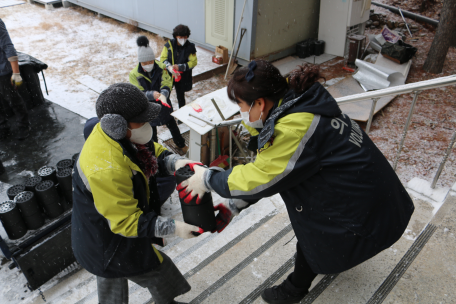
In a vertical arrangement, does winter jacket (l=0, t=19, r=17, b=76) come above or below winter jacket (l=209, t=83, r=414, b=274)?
below

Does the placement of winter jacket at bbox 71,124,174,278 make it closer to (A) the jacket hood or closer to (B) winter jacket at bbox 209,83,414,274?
(B) winter jacket at bbox 209,83,414,274

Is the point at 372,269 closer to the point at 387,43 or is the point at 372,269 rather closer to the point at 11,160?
the point at 11,160

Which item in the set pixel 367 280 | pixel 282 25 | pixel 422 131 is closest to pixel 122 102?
pixel 367 280

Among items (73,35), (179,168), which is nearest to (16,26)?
(73,35)

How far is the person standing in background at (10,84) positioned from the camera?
16.1 ft

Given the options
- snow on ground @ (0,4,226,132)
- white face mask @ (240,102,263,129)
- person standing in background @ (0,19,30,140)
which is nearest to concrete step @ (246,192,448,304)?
white face mask @ (240,102,263,129)

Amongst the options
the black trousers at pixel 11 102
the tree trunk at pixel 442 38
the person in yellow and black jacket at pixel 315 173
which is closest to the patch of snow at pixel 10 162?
the black trousers at pixel 11 102

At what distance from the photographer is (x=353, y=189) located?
166 centimetres

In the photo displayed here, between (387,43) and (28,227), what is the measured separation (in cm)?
874

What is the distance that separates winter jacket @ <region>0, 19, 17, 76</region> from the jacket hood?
4.86 metres

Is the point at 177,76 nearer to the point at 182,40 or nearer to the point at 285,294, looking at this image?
the point at 182,40

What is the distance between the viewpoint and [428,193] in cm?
310

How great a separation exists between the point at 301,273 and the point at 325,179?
88 centimetres

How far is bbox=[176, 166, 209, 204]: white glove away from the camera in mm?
1951
